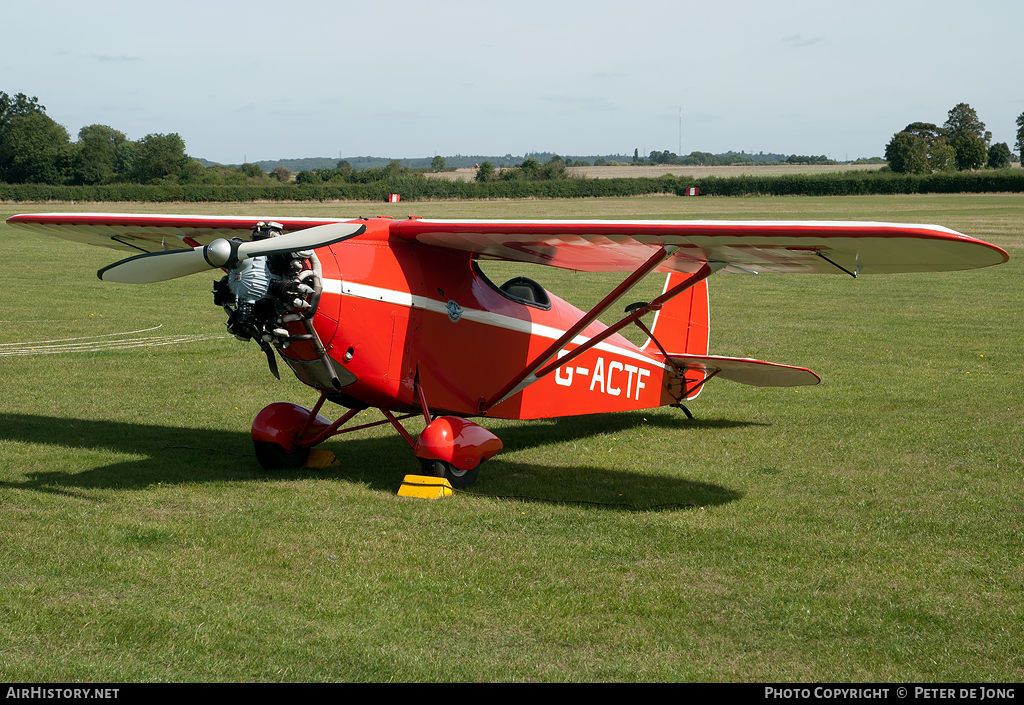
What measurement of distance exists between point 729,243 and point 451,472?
306 cm

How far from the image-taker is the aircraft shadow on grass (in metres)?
7.96

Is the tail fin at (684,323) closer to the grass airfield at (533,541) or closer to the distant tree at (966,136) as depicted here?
the grass airfield at (533,541)

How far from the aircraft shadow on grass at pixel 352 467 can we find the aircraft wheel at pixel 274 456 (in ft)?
0.25

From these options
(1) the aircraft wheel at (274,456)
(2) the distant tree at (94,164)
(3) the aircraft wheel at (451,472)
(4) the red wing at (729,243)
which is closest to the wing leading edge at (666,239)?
(4) the red wing at (729,243)

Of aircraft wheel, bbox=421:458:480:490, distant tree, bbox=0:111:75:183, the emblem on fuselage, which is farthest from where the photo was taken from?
distant tree, bbox=0:111:75:183

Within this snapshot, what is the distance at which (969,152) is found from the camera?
12756 centimetres

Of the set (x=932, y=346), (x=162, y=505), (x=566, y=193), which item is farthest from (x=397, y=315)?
(x=566, y=193)

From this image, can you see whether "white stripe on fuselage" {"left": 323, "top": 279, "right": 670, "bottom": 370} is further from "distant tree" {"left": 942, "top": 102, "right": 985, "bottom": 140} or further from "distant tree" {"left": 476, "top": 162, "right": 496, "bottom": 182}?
"distant tree" {"left": 942, "top": 102, "right": 985, "bottom": 140}

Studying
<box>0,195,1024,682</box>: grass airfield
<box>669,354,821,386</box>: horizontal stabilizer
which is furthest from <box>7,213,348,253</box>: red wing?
<box>669,354,821,386</box>: horizontal stabilizer

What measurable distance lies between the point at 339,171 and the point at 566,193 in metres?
35.2

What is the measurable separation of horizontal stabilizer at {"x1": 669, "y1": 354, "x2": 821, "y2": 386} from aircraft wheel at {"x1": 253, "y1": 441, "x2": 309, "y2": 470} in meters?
4.50

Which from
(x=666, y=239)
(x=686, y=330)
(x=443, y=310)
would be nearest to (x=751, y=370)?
(x=686, y=330)

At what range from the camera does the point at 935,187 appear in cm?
9056

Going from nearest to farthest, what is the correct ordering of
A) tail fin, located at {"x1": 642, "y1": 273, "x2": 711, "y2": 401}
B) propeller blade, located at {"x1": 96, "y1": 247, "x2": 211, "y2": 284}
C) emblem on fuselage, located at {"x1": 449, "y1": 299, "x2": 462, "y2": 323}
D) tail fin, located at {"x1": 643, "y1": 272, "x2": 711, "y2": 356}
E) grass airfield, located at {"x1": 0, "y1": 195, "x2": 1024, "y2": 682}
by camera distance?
grass airfield, located at {"x1": 0, "y1": 195, "x2": 1024, "y2": 682} < propeller blade, located at {"x1": 96, "y1": 247, "x2": 211, "y2": 284} < emblem on fuselage, located at {"x1": 449, "y1": 299, "x2": 462, "y2": 323} < tail fin, located at {"x1": 642, "y1": 273, "x2": 711, "y2": 401} < tail fin, located at {"x1": 643, "y1": 272, "x2": 711, "y2": 356}
